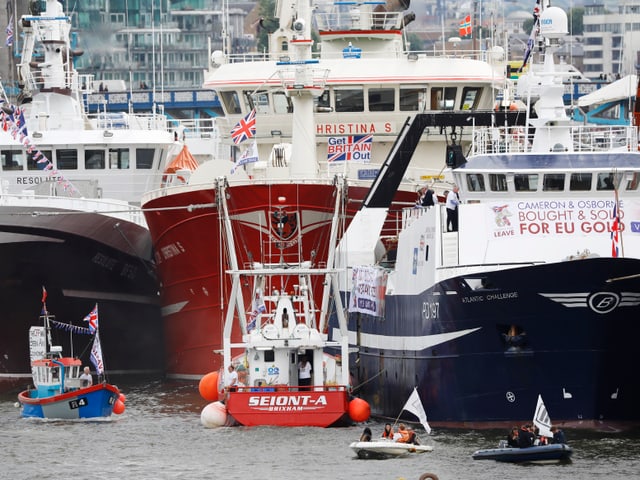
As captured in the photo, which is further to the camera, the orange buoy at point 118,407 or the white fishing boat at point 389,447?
the orange buoy at point 118,407

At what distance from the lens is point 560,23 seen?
141 ft

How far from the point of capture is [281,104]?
200 feet

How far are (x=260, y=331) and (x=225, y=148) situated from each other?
123ft

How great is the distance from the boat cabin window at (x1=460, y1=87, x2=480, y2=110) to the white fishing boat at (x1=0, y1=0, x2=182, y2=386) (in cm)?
1064

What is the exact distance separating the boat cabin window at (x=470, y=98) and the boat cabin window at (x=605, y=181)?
67.7 feet

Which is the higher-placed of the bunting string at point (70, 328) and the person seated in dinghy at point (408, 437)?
the bunting string at point (70, 328)

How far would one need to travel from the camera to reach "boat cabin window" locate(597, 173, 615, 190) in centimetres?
4109

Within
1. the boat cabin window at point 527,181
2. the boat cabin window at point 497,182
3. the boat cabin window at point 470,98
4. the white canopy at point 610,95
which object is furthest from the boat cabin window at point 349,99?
the white canopy at point 610,95

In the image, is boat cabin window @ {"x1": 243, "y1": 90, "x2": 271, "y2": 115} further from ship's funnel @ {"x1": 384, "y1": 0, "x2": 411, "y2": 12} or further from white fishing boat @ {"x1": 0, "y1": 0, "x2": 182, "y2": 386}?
ship's funnel @ {"x1": 384, "y1": 0, "x2": 411, "y2": 12}

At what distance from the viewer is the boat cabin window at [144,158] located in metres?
63.8

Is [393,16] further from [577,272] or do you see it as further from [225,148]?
[577,272]

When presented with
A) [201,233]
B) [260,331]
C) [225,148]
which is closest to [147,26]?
[225,148]

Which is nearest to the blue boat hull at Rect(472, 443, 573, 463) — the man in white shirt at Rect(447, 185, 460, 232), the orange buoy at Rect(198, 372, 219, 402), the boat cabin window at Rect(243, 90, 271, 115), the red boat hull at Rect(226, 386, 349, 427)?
the red boat hull at Rect(226, 386, 349, 427)

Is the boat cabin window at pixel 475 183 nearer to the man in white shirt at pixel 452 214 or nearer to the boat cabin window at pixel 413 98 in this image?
the man in white shirt at pixel 452 214
